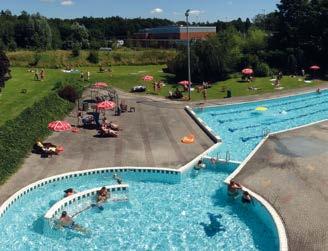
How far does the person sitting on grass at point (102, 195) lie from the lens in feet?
72.1

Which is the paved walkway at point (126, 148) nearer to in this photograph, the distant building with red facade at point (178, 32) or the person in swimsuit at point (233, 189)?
the person in swimsuit at point (233, 189)

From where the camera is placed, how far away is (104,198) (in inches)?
869

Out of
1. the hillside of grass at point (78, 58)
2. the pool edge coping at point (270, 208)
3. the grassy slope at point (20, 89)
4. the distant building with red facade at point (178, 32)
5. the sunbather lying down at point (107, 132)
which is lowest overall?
the pool edge coping at point (270, 208)

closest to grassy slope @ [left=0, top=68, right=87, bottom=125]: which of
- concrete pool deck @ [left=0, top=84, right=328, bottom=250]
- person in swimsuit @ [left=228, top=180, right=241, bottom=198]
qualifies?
concrete pool deck @ [left=0, top=84, right=328, bottom=250]

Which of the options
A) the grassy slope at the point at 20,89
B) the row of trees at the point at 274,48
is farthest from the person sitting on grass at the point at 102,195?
the row of trees at the point at 274,48

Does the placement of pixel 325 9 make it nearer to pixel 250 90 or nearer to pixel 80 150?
pixel 250 90

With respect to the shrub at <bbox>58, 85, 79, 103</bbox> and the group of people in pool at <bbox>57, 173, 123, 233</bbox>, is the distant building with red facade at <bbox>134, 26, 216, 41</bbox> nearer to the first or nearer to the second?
the shrub at <bbox>58, 85, 79, 103</bbox>

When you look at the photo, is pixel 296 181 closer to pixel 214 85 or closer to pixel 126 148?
pixel 126 148

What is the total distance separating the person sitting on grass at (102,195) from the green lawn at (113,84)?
14691 millimetres

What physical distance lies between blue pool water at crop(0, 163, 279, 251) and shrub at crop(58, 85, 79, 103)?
727 inches

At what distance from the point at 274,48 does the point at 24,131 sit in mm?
45609

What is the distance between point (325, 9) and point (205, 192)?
4800 cm

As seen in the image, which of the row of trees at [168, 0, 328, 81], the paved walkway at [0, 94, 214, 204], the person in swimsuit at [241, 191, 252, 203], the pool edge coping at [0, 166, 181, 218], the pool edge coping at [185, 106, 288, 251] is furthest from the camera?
the row of trees at [168, 0, 328, 81]

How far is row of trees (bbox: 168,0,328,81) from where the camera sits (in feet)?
177
